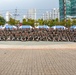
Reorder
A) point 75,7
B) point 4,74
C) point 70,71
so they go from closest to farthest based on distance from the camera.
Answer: point 4,74 < point 70,71 < point 75,7

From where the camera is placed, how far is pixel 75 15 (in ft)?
329

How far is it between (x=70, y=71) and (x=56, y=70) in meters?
0.58

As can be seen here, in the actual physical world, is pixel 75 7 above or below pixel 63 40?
above

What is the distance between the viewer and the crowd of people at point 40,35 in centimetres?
2748

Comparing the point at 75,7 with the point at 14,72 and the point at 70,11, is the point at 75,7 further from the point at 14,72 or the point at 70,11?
the point at 14,72

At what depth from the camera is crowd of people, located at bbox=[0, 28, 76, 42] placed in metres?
27.5

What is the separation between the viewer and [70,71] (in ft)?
31.8

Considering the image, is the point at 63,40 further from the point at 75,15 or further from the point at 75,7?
the point at 75,15

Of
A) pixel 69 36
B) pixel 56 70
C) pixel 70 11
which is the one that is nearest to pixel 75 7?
pixel 70 11

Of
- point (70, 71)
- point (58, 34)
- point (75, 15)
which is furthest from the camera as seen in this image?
point (75, 15)

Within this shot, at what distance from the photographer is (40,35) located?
27.5 m

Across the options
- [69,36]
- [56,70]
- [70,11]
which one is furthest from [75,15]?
[56,70]

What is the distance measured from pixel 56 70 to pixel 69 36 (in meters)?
17.9

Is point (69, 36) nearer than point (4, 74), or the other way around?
point (4, 74)
